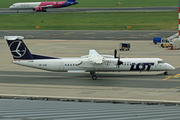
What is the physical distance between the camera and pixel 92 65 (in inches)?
1805

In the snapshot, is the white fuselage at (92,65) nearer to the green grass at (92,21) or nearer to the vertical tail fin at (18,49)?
the vertical tail fin at (18,49)

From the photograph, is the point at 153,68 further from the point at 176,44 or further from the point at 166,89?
the point at 176,44

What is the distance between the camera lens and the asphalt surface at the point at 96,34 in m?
98.1

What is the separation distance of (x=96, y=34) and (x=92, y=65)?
60.5m

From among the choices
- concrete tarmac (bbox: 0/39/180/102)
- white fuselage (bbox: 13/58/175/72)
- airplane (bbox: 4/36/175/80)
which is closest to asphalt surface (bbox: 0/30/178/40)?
concrete tarmac (bbox: 0/39/180/102)

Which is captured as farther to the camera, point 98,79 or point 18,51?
point 18,51

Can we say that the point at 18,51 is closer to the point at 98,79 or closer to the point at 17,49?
the point at 17,49

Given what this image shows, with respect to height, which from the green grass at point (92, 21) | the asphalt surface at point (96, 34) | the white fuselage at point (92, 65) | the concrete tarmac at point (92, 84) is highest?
the green grass at point (92, 21)

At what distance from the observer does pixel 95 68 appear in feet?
152

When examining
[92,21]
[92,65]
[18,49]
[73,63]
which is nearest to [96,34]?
[92,21]

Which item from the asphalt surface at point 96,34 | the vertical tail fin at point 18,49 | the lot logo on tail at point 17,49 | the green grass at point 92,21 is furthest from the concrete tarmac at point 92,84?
the green grass at point 92,21

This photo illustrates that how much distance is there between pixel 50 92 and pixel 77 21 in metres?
101

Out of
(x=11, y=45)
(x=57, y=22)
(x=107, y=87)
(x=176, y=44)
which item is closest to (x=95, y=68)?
(x=107, y=87)

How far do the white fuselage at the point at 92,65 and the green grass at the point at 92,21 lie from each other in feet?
231
